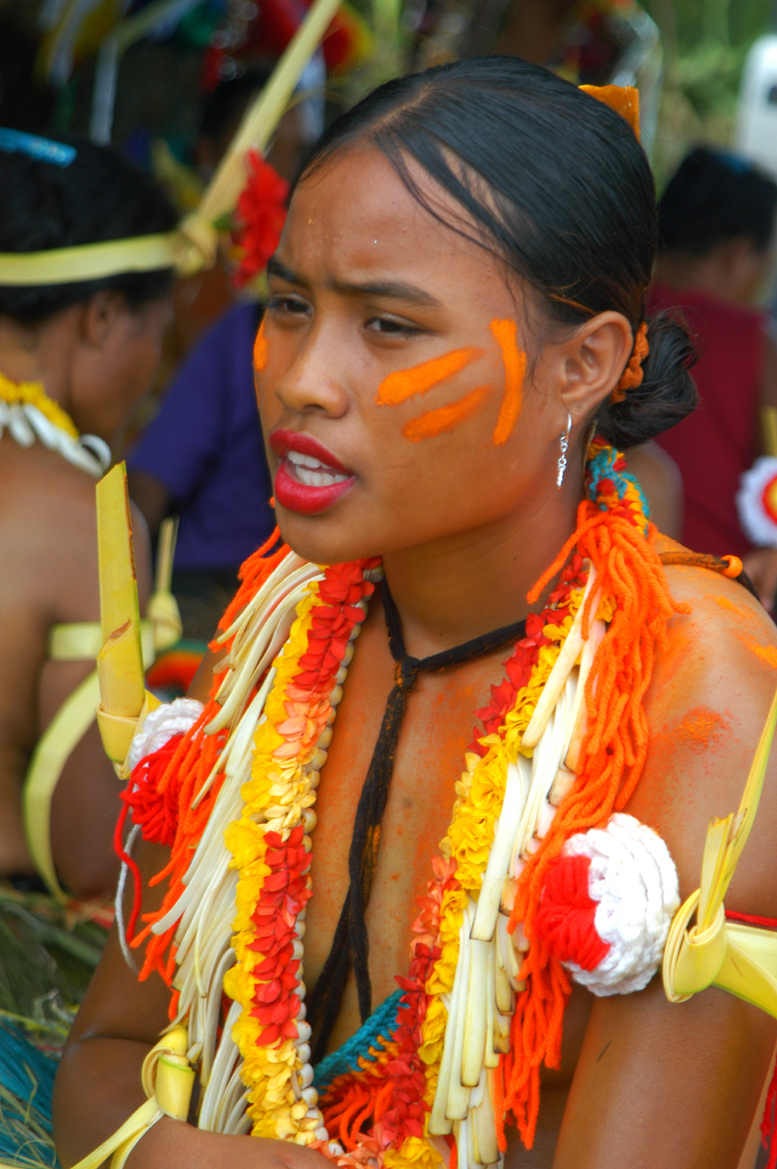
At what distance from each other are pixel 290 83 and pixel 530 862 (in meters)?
1.91

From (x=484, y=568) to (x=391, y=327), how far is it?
32 centimetres

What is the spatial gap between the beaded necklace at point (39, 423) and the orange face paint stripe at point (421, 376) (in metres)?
1.47

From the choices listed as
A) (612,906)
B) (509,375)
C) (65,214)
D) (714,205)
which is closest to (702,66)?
(714,205)

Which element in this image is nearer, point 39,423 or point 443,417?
point 443,417

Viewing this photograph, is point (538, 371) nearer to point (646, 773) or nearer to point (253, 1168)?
point (646, 773)

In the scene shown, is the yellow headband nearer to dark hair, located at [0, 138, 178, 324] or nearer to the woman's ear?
→ dark hair, located at [0, 138, 178, 324]

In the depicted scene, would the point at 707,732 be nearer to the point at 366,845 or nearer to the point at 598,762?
the point at 598,762

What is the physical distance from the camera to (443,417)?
59.9 inches

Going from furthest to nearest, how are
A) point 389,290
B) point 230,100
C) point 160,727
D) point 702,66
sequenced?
point 702,66 → point 230,100 → point 160,727 → point 389,290

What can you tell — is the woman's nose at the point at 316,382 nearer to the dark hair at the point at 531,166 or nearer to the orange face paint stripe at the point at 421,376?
the orange face paint stripe at the point at 421,376

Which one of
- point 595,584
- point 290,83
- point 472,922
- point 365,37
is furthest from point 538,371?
point 365,37

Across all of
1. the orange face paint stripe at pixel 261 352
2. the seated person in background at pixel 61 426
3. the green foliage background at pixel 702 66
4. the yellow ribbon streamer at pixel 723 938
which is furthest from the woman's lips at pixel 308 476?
the green foliage background at pixel 702 66

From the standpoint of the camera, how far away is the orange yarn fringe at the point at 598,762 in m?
1.49

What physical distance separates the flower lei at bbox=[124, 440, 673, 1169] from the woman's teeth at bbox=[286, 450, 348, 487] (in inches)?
10.3
